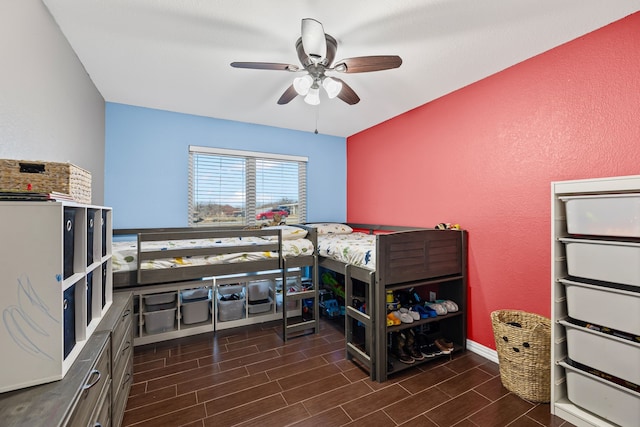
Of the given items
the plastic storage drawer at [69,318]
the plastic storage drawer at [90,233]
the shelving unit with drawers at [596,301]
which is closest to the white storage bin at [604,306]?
the shelving unit with drawers at [596,301]

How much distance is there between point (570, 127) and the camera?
1.90m

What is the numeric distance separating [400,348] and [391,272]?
0.74 m

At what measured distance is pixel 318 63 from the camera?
1.81m

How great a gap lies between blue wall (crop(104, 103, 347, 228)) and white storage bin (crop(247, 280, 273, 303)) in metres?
1.14

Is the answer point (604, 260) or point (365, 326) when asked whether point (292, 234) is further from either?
point (604, 260)

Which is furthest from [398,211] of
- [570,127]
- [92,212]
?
[92,212]

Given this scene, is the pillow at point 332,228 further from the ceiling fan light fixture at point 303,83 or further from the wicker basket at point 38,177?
the wicker basket at point 38,177

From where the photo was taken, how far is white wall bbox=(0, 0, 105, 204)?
4.19 feet

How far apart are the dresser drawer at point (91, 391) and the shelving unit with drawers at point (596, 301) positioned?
236cm

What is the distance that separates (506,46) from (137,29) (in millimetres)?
2528

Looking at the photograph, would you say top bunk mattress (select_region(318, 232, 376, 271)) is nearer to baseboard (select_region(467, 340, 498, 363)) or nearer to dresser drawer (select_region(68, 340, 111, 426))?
baseboard (select_region(467, 340, 498, 363))

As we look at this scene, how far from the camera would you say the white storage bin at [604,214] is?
1.42 meters

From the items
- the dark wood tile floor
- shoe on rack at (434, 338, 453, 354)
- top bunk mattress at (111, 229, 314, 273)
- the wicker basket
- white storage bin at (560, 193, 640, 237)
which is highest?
the wicker basket

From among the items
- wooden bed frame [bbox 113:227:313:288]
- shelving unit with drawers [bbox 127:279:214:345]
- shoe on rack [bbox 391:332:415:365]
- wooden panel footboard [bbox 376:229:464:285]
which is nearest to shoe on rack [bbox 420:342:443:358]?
shoe on rack [bbox 391:332:415:365]
